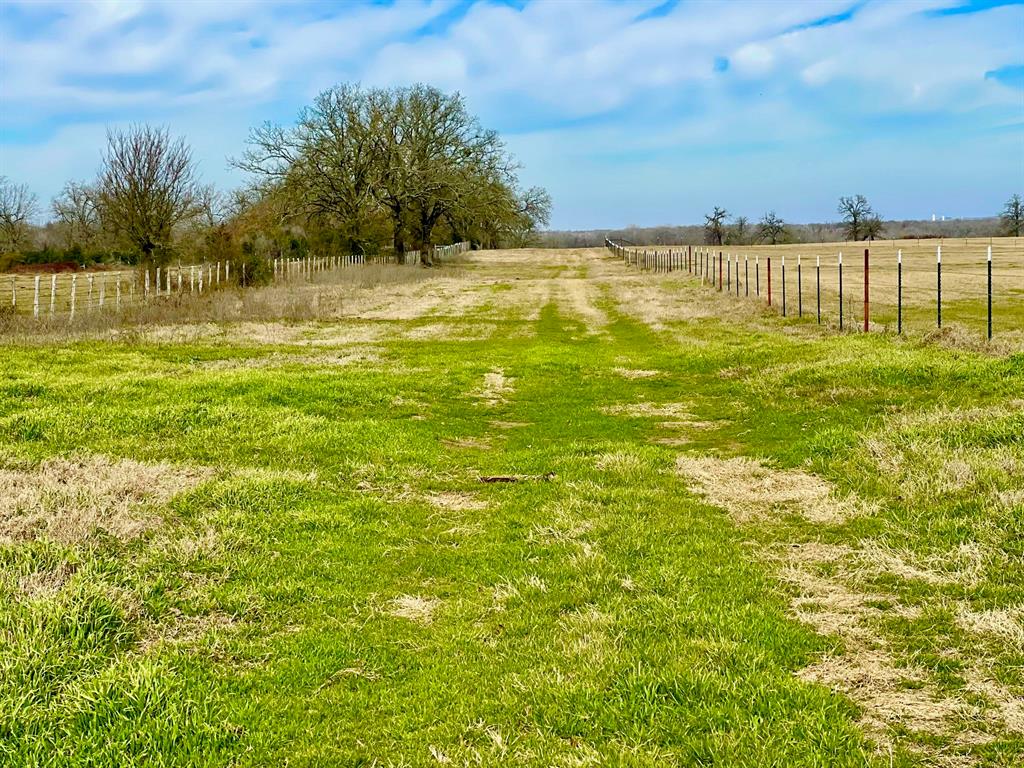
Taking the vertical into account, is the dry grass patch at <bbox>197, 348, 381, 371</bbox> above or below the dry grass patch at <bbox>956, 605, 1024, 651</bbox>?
above

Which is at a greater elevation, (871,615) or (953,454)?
(953,454)

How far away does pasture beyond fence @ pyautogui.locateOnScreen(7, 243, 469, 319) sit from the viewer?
23.9 meters

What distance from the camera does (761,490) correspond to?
6980 millimetres

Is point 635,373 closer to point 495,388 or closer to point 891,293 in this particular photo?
point 495,388

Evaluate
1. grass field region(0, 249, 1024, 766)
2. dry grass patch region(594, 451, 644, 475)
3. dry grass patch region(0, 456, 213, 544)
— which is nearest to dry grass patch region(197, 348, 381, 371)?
grass field region(0, 249, 1024, 766)

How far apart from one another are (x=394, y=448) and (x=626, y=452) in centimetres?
232

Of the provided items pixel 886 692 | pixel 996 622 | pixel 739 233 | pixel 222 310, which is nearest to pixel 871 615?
pixel 996 622

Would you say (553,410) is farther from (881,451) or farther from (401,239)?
(401,239)

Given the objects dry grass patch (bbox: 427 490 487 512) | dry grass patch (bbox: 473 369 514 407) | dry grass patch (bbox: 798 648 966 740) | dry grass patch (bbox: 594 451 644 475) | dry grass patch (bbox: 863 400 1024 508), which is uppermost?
dry grass patch (bbox: 473 369 514 407)

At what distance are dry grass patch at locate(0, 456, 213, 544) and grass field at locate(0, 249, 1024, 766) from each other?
0.03m

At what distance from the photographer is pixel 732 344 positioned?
16.4m

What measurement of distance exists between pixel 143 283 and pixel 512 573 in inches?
1024

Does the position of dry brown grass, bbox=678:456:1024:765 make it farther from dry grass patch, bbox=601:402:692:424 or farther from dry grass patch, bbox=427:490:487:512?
dry grass patch, bbox=601:402:692:424

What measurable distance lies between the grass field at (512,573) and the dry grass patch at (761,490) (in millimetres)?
33
